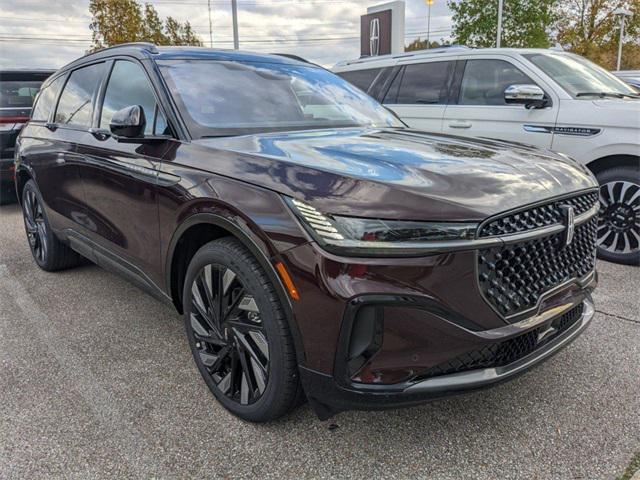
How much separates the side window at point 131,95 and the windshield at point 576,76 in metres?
3.79

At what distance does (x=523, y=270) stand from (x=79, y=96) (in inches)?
138

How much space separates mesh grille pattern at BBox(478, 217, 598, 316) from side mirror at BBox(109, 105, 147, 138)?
186cm

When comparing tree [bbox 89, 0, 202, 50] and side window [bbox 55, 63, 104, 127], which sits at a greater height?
tree [bbox 89, 0, 202, 50]

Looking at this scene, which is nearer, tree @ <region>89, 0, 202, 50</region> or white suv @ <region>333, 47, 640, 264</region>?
white suv @ <region>333, 47, 640, 264</region>

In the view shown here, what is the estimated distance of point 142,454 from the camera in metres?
2.19

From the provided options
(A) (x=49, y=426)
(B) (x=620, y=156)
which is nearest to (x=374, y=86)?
(B) (x=620, y=156)

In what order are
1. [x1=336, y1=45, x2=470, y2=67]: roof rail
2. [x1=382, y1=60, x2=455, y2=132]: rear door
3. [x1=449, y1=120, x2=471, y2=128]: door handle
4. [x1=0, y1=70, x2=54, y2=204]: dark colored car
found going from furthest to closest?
[x1=0, y1=70, x2=54, y2=204]: dark colored car, [x1=336, y1=45, x2=470, y2=67]: roof rail, [x1=382, y1=60, x2=455, y2=132]: rear door, [x1=449, y1=120, x2=471, y2=128]: door handle

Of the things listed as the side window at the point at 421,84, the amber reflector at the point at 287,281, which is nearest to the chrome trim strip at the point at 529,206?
the amber reflector at the point at 287,281

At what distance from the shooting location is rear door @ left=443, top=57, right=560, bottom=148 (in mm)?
4887

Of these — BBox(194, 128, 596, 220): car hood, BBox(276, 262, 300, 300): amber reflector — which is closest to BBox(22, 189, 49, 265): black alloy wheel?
BBox(194, 128, 596, 220): car hood

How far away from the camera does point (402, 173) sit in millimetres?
2012

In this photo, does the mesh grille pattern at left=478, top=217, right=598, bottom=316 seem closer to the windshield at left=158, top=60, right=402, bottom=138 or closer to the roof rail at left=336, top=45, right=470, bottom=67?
the windshield at left=158, top=60, right=402, bottom=138

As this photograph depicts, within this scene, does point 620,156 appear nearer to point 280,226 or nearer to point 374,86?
point 374,86

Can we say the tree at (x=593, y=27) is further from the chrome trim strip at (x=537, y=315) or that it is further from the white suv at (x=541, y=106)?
the chrome trim strip at (x=537, y=315)
